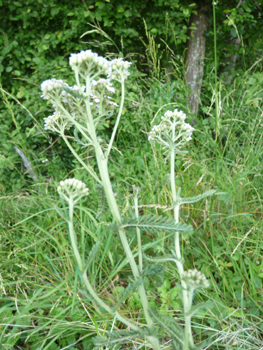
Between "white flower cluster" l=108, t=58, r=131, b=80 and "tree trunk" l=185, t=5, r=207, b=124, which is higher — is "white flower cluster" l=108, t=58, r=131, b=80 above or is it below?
above

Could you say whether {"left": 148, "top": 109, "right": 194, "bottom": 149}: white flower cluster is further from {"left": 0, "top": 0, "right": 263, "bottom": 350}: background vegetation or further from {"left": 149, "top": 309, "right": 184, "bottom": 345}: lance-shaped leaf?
{"left": 149, "top": 309, "right": 184, "bottom": 345}: lance-shaped leaf

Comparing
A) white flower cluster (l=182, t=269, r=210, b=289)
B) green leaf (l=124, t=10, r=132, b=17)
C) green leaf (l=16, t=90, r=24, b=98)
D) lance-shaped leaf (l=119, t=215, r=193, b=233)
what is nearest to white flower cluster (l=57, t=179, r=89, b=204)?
lance-shaped leaf (l=119, t=215, r=193, b=233)

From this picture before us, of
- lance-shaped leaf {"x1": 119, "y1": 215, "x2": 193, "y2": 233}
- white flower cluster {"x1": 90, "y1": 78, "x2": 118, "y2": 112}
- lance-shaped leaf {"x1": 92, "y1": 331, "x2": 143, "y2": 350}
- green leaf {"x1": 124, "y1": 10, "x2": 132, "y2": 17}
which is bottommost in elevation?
lance-shaped leaf {"x1": 92, "y1": 331, "x2": 143, "y2": 350}

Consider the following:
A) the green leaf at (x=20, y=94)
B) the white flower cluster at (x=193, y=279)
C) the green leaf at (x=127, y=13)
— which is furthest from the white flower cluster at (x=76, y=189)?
the green leaf at (x=127, y=13)

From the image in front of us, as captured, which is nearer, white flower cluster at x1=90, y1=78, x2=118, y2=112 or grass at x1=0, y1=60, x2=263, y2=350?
white flower cluster at x1=90, y1=78, x2=118, y2=112

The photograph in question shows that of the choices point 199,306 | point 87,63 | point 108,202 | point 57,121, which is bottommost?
point 199,306

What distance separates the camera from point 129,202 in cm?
221

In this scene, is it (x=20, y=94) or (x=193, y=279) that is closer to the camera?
(x=193, y=279)

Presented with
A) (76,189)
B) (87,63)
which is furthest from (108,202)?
(87,63)

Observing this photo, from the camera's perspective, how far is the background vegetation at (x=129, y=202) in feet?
5.03

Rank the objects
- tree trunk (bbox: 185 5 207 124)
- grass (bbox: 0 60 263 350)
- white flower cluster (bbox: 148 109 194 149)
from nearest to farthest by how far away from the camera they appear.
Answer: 1. white flower cluster (bbox: 148 109 194 149)
2. grass (bbox: 0 60 263 350)
3. tree trunk (bbox: 185 5 207 124)

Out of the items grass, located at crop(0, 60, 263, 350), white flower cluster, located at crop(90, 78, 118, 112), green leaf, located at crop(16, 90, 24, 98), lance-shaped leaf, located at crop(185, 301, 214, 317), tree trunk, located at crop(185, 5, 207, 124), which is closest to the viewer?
lance-shaped leaf, located at crop(185, 301, 214, 317)

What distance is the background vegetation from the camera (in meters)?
1.53

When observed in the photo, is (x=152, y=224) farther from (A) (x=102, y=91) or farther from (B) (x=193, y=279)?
(A) (x=102, y=91)
